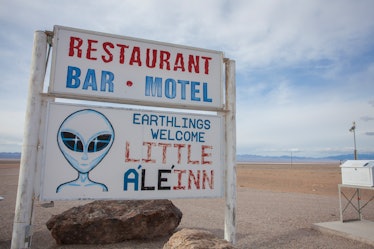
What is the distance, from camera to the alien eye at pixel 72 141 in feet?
14.0

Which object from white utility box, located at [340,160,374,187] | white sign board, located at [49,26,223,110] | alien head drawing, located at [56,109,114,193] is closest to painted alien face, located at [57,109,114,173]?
alien head drawing, located at [56,109,114,193]

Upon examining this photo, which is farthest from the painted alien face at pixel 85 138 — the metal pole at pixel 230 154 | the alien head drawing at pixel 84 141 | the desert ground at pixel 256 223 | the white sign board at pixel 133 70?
the metal pole at pixel 230 154

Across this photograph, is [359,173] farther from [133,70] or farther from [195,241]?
[133,70]

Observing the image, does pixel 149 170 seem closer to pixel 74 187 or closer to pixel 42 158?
pixel 74 187

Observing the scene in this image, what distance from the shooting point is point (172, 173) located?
15.5ft

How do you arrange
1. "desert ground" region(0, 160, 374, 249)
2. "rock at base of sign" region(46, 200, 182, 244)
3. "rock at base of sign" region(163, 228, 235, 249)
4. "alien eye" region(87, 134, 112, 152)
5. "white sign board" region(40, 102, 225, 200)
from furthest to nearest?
"desert ground" region(0, 160, 374, 249) < "rock at base of sign" region(46, 200, 182, 244) < "alien eye" region(87, 134, 112, 152) < "white sign board" region(40, 102, 225, 200) < "rock at base of sign" region(163, 228, 235, 249)

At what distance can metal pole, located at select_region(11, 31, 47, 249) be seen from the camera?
395cm

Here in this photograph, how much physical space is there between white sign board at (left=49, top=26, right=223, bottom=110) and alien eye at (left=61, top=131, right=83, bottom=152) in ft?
2.22

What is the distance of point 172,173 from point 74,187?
63.0 inches

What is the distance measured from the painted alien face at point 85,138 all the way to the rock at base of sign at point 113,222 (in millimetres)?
2274

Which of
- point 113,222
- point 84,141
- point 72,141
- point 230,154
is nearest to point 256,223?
point 230,154

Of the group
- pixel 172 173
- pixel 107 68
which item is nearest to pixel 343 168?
pixel 172 173

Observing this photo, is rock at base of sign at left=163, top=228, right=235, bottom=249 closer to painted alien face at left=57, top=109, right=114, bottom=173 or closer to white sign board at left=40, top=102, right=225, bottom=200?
white sign board at left=40, top=102, right=225, bottom=200

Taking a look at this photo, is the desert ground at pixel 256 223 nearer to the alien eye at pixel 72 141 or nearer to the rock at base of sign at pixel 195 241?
the alien eye at pixel 72 141
